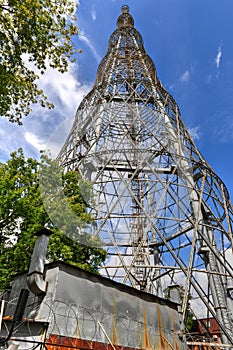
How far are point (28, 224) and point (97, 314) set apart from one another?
5.37 metres

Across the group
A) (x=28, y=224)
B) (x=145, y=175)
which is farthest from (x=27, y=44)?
(x=145, y=175)

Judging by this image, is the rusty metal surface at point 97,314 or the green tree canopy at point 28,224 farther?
the green tree canopy at point 28,224

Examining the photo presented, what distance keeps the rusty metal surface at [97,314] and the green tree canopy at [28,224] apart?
2879mm

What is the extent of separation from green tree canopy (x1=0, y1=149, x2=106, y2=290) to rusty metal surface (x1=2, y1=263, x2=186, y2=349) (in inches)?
113

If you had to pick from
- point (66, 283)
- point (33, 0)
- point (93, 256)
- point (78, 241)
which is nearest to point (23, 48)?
point (33, 0)

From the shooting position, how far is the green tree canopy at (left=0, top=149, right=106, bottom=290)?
10078 millimetres

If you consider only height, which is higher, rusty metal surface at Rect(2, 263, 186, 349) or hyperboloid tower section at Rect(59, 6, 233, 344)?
hyperboloid tower section at Rect(59, 6, 233, 344)

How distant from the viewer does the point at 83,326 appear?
6.23 m

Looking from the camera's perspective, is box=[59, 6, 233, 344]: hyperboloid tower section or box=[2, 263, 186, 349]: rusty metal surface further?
box=[59, 6, 233, 344]: hyperboloid tower section

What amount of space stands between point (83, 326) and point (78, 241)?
16.2 feet

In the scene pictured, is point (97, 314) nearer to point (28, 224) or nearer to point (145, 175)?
point (28, 224)

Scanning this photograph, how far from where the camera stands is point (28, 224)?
1087 cm

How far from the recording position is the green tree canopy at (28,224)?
1008 cm

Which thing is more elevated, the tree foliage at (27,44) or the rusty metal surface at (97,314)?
the tree foliage at (27,44)
